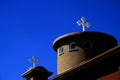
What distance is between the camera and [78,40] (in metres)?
25.8

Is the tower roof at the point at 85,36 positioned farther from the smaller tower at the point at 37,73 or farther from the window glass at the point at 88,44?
the smaller tower at the point at 37,73

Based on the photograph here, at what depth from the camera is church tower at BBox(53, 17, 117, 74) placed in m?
25.3

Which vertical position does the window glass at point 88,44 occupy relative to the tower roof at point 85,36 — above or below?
below

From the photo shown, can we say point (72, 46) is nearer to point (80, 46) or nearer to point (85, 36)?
point (80, 46)

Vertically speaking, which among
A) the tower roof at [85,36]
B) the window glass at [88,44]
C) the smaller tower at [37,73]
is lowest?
the smaller tower at [37,73]

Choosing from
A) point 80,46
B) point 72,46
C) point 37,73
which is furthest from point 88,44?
point 37,73

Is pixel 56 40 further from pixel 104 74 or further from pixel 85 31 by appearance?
pixel 104 74

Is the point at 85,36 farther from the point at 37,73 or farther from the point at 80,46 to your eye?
the point at 37,73

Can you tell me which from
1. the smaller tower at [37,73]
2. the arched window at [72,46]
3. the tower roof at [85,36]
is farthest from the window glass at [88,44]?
the smaller tower at [37,73]

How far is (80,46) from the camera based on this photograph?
25.5 m

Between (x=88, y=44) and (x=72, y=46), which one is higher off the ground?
(x=72, y=46)

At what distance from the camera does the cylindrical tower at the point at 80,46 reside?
82.9ft

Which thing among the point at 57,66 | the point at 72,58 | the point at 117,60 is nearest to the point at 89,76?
the point at 117,60

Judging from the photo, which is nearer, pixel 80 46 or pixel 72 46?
pixel 80 46
